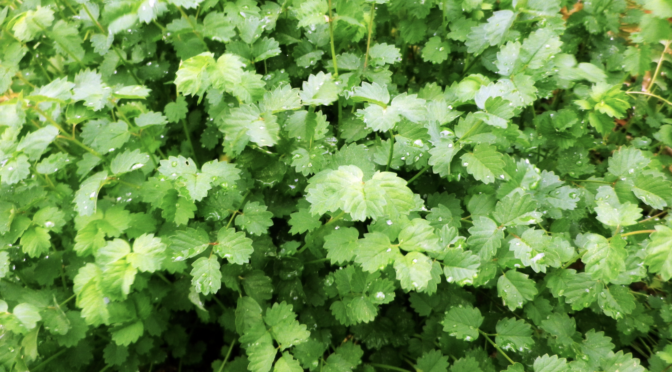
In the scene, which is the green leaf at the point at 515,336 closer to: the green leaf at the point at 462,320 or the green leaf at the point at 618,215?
the green leaf at the point at 462,320

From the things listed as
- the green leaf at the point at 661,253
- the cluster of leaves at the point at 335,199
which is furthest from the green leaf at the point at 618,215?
the green leaf at the point at 661,253

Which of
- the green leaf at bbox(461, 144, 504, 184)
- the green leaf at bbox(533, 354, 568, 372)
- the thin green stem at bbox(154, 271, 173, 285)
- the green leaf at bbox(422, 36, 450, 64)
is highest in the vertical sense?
the green leaf at bbox(422, 36, 450, 64)

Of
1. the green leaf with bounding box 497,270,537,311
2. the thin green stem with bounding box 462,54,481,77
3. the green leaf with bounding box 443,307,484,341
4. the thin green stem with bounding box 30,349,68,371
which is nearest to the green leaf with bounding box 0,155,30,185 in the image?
the thin green stem with bounding box 30,349,68,371

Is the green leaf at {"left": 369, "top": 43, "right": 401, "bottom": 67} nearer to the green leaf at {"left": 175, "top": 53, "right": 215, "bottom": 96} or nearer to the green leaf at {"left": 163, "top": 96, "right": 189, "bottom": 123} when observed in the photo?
the green leaf at {"left": 175, "top": 53, "right": 215, "bottom": 96}

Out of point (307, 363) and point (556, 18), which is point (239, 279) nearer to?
point (307, 363)

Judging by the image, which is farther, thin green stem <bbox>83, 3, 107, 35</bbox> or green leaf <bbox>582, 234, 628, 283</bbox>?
thin green stem <bbox>83, 3, 107, 35</bbox>

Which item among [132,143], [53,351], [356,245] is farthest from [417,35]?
[53,351]
